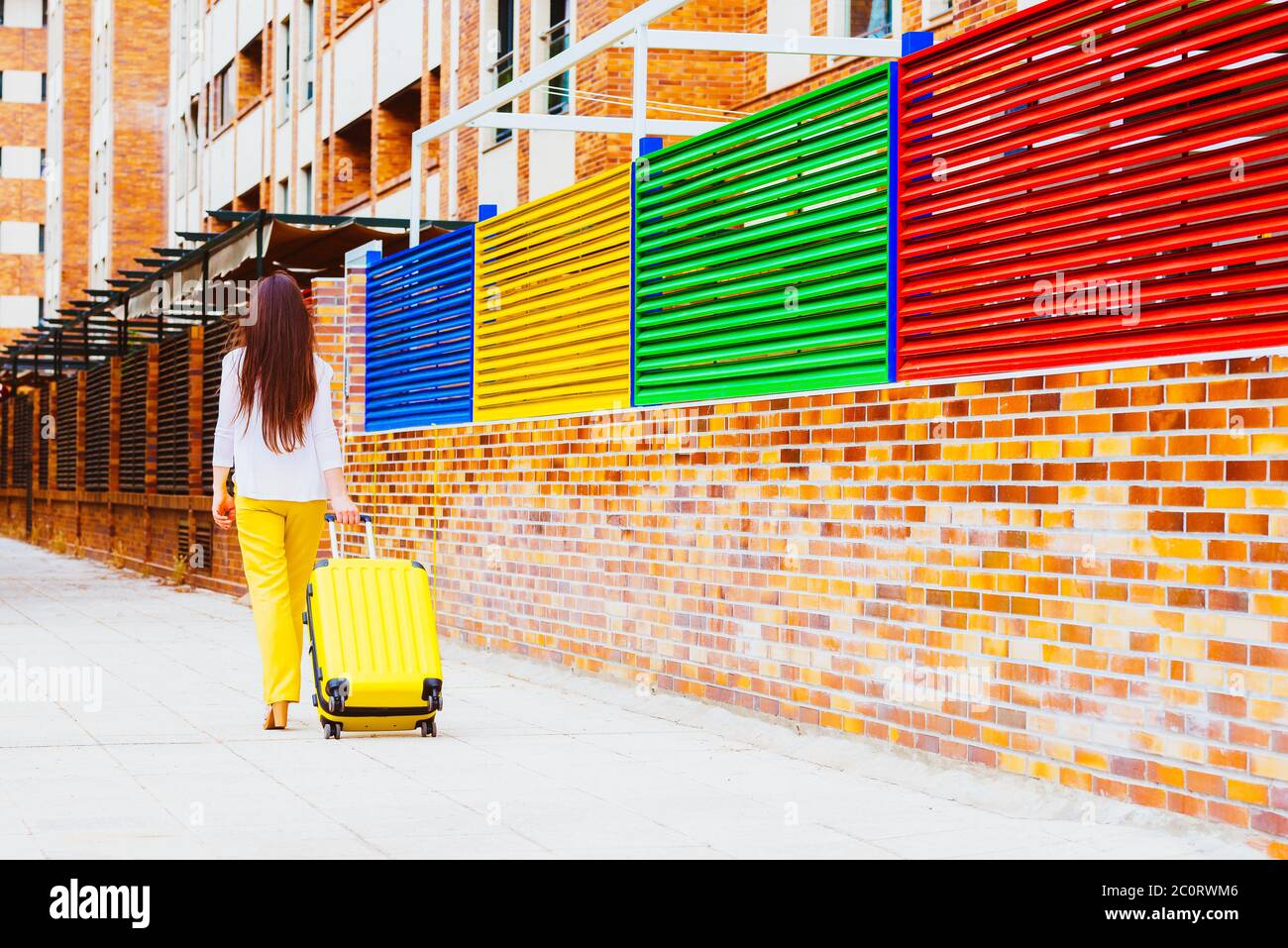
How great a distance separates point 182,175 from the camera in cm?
4444

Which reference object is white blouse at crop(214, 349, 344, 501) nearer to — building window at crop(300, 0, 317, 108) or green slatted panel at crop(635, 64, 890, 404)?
green slatted panel at crop(635, 64, 890, 404)

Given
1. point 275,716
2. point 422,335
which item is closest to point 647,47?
point 422,335

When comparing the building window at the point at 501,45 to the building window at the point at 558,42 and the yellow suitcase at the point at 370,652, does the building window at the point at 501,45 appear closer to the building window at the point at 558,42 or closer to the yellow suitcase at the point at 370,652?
the building window at the point at 558,42

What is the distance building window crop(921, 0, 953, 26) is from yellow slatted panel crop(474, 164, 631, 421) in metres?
5.12

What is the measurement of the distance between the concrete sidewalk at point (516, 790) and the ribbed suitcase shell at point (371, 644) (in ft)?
0.52

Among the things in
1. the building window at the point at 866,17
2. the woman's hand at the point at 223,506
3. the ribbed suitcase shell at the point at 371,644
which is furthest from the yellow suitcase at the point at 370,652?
the building window at the point at 866,17

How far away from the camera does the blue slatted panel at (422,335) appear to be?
12.4 m

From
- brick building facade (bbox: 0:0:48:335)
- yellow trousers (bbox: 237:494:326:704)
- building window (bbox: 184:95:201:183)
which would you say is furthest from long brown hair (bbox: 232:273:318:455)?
brick building facade (bbox: 0:0:48:335)

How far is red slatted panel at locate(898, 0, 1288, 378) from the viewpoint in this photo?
221 inches

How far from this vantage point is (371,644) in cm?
791

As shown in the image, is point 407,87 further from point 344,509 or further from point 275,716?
point 275,716

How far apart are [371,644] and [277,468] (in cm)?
97

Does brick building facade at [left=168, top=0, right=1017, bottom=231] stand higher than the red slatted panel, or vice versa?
brick building facade at [left=168, top=0, right=1017, bottom=231]
